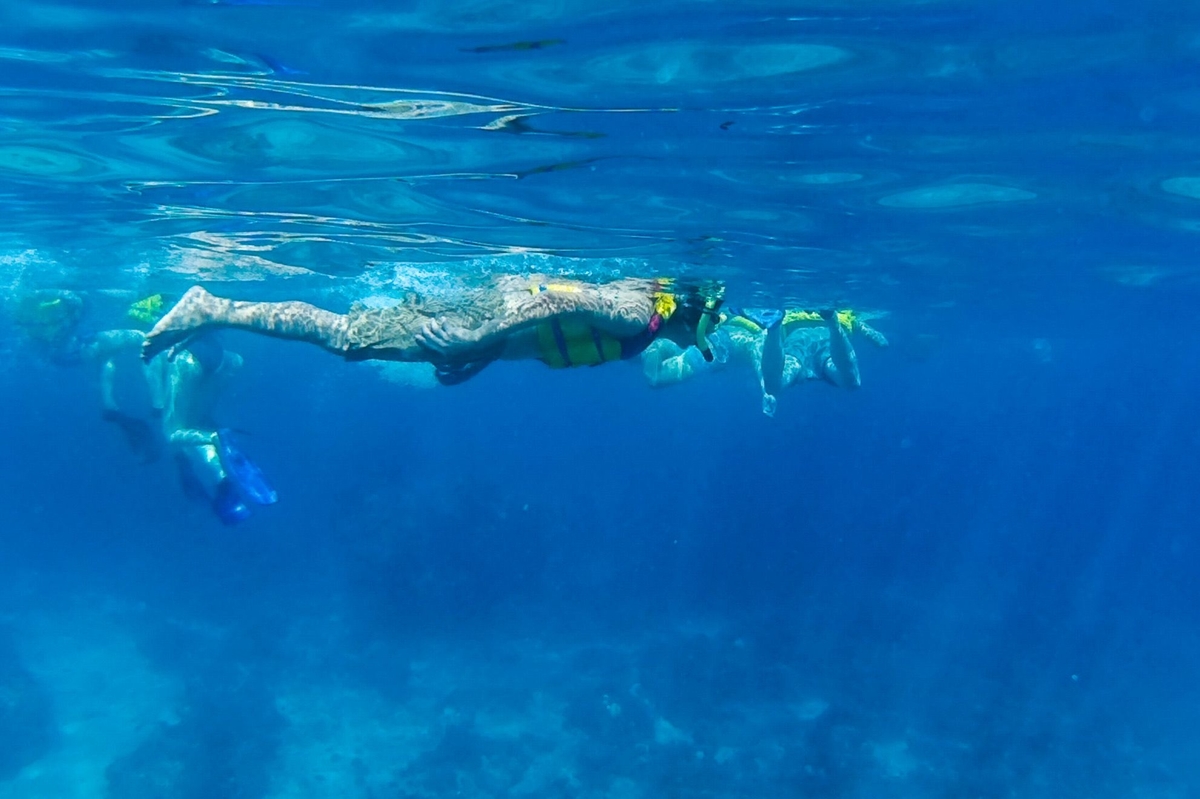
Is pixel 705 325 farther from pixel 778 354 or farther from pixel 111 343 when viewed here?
pixel 111 343

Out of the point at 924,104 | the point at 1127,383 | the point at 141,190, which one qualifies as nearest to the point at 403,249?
the point at 141,190

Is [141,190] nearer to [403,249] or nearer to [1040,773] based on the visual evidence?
[403,249]

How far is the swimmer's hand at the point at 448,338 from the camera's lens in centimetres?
707

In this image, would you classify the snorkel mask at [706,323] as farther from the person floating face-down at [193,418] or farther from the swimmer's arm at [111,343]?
the swimmer's arm at [111,343]

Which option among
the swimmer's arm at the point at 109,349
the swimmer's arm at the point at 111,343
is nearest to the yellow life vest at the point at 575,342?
the swimmer's arm at the point at 109,349

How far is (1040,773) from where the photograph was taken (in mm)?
19031

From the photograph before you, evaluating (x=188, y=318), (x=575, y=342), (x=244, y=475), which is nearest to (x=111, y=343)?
(x=244, y=475)

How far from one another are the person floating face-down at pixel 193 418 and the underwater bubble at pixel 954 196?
38.9 feet

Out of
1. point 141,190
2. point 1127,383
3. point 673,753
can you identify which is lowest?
point 1127,383

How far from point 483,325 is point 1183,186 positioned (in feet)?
40.5

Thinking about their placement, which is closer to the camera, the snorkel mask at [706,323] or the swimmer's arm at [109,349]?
the snorkel mask at [706,323]

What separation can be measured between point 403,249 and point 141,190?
19.0 ft

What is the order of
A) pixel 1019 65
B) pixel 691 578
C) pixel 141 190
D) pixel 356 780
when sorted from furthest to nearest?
1. pixel 691 578
2. pixel 356 780
3. pixel 141 190
4. pixel 1019 65

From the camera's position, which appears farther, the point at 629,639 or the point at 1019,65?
the point at 629,639
